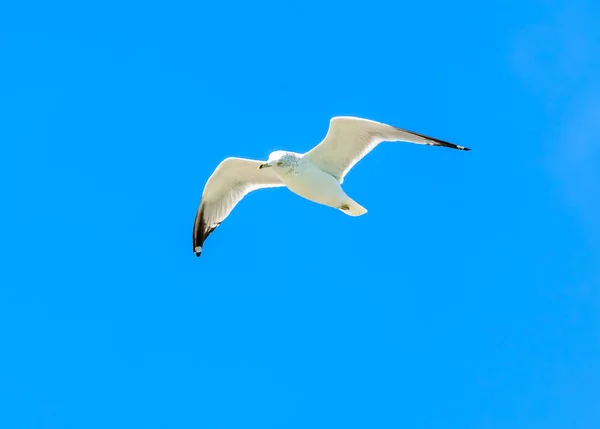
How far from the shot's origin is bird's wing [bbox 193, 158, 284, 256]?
44.8 ft

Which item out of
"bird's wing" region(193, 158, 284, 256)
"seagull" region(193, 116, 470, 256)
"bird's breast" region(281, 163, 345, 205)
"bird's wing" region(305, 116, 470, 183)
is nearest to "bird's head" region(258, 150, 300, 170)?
"seagull" region(193, 116, 470, 256)

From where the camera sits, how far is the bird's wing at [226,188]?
537 inches

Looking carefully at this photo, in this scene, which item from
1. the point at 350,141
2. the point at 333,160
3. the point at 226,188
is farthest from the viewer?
the point at 226,188

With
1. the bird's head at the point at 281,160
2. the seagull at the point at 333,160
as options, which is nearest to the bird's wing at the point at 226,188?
the seagull at the point at 333,160

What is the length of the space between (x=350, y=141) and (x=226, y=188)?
7.33 feet

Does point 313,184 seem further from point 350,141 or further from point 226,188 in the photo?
point 226,188

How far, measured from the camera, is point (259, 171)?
13781mm

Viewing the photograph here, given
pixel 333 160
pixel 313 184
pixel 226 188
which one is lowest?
pixel 313 184

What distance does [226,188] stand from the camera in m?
14.0

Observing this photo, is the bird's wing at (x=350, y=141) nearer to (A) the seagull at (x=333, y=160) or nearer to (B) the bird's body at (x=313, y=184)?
(A) the seagull at (x=333, y=160)

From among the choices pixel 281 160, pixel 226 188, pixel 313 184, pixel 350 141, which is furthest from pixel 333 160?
pixel 226 188

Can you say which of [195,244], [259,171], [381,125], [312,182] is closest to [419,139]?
[381,125]

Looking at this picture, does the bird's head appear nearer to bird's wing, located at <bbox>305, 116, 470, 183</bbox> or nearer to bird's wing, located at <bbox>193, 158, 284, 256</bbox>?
bird's wing, located at <bbox>305, 116, 470, 183</bbox>

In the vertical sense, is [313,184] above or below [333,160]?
below
